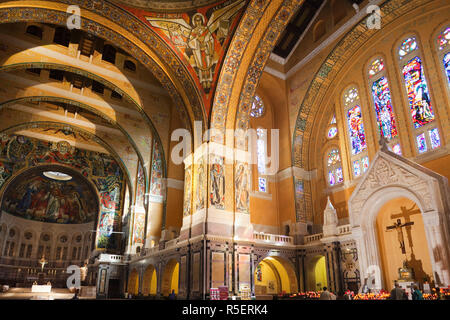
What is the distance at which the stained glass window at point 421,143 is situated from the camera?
12625 mm

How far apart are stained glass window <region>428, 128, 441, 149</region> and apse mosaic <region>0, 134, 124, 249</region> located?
21.7 metres

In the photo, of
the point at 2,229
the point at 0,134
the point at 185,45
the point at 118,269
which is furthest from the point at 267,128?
the point at 2,229

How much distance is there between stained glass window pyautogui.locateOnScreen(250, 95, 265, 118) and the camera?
18906mm

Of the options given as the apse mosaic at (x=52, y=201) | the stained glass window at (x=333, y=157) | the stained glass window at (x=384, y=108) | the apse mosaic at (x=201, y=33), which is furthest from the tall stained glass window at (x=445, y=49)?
the apse mosaic at (x=52, y=201)

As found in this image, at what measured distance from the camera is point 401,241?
11.7 m

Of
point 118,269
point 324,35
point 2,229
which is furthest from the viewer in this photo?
point 2,229

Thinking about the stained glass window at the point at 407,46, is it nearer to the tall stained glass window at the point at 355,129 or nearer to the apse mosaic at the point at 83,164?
the tall stained glass window at the point at 355,129

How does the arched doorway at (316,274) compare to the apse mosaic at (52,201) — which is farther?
the apse mosaic at (52,201)

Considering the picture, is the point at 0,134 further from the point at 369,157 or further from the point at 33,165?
the point at 369,157

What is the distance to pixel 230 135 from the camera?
14.4 m

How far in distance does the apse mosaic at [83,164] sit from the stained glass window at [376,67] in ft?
65.9

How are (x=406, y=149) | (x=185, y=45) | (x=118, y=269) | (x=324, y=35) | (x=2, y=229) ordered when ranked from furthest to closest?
(x=2, y=229) → (x=118, y=269) → (x=324, y=35) → (x=185, y=45) → (x=406, y=149)

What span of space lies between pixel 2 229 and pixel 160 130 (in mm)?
17967

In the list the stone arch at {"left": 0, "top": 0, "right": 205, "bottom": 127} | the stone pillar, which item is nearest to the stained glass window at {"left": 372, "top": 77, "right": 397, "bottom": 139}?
the stone pillar
